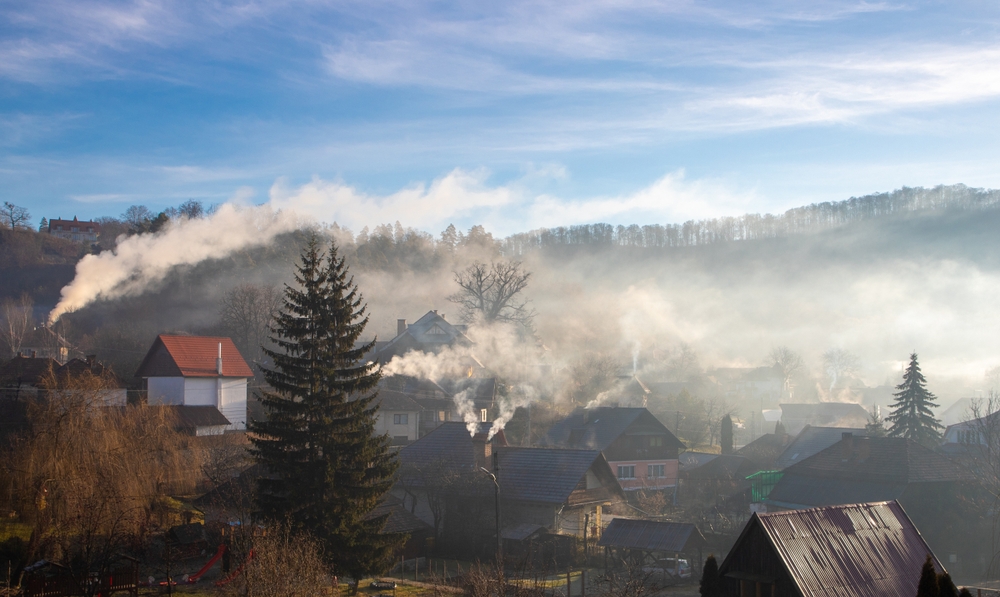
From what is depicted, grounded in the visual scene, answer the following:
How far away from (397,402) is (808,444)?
2887cm

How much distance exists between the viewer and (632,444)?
174 feet

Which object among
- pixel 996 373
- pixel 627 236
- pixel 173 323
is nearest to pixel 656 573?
pixel 173 323

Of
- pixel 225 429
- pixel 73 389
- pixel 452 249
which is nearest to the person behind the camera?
pixel 73 389

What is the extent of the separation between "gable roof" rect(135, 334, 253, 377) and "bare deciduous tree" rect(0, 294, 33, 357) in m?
21.5

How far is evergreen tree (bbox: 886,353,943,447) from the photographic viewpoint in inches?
2018

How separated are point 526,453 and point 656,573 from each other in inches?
373

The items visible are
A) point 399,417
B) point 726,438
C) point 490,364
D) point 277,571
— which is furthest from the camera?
point 490,364

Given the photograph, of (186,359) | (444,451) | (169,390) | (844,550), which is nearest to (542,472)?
(444,451)

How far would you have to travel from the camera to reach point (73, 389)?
29953 millimetres

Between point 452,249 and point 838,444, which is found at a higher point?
point 452,249

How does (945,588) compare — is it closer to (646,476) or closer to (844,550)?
(844,550)

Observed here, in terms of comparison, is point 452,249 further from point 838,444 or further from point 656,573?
point 656,573

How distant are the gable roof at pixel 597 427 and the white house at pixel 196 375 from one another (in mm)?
22178

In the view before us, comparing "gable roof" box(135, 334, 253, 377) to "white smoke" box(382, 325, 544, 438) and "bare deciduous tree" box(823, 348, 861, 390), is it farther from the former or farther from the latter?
"bare deciduous tree" box(823, 348, 861, 390)
